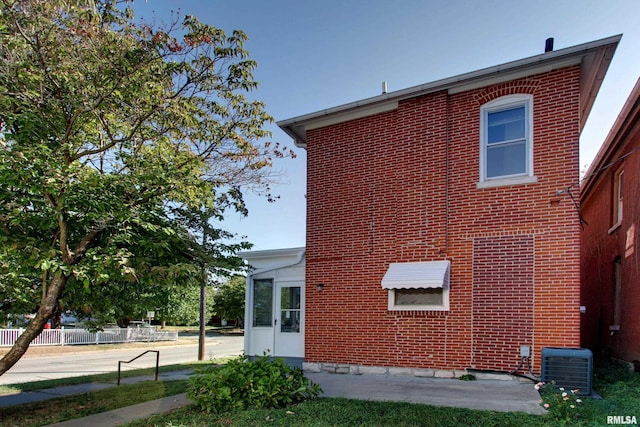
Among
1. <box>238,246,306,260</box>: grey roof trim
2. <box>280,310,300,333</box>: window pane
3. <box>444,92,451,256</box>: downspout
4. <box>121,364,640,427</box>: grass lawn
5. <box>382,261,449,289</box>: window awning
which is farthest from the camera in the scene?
<box>238,246,306,260</box>: grey roof trim

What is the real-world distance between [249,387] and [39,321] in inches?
135

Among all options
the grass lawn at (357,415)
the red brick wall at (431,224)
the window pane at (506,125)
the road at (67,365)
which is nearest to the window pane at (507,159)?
the window pane at (506,125)

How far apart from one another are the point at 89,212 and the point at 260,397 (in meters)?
3.62

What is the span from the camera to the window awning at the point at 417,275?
9.07 m

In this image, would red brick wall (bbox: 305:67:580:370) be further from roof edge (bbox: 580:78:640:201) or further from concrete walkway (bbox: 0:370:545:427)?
roof edge (bbox: 580:78:640:201)

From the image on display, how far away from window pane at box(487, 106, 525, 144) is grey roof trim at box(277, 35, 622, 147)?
26.7 inches

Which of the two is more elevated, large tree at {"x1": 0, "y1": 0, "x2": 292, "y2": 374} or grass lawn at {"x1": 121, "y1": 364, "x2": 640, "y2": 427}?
large tree at {"x1": 0, "y1": 0, "x2": 292, "y2": 374}

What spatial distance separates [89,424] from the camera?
21.5 ft

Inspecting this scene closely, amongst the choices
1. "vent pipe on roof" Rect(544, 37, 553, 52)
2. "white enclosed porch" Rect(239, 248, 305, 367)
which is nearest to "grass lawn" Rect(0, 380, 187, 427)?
"white enclosed porch" Rect(239, 248, 305, 367)

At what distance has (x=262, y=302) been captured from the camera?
13.4 metres

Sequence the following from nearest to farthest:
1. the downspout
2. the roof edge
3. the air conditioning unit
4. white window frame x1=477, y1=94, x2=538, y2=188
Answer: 1. the air conditioning unit
2. white window frame x1=477, y1=94, x2=538, y2=188
3. the roof edge
4. the downspout

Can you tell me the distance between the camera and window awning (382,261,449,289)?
9.07 m

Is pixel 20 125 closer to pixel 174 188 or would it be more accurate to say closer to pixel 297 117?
pixel 174 188

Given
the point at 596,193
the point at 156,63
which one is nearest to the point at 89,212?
the point at 156,63
